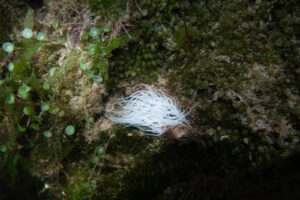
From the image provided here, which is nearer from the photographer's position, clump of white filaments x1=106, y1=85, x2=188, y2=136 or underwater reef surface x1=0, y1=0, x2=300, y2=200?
underwater reef surface x1=0, y1=0, x2=300, y2=200

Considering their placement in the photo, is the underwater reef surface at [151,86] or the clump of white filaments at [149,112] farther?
the clump of white filaments at [149,112]

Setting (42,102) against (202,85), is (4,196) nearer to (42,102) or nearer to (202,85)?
(42,102)

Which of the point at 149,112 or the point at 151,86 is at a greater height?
the point at 151,86

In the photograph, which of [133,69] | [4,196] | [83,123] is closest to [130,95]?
[133,69]
